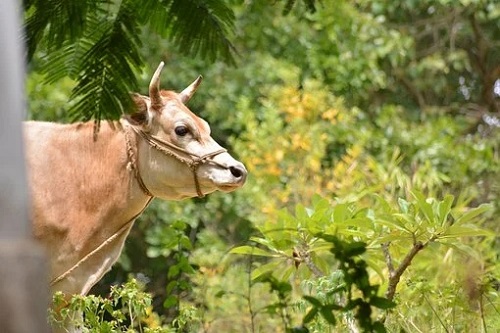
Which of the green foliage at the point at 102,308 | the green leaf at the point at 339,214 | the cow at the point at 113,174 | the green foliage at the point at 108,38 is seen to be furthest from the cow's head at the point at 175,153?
the green foliage at the point at 108,38

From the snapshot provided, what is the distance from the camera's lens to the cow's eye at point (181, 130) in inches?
137

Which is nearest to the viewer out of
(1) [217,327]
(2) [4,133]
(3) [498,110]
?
(2) [4,133]

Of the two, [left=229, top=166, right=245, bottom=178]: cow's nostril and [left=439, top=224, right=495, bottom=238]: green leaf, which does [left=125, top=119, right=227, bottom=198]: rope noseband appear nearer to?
[left=229, top=166, right=245, bottom=178]: cow's nostril

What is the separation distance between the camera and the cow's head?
3449 mm

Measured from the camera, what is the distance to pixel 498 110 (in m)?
8.27

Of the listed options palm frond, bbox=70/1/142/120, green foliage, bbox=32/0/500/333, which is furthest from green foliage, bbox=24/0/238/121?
green foliage, bbox=32/0/500/333

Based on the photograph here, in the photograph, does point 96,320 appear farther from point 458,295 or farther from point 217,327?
point 217,327

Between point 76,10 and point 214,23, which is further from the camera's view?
point 214,23

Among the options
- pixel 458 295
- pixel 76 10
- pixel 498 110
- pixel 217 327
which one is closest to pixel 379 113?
pixel 498 110

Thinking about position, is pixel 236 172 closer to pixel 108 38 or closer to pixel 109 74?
pixel 108 38

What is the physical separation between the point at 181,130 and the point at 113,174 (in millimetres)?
270

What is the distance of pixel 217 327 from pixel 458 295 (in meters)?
2.69

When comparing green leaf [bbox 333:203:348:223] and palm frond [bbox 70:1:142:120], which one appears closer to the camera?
palm frond [bbox 70:1:142:120]

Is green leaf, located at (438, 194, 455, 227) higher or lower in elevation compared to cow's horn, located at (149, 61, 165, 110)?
higher
